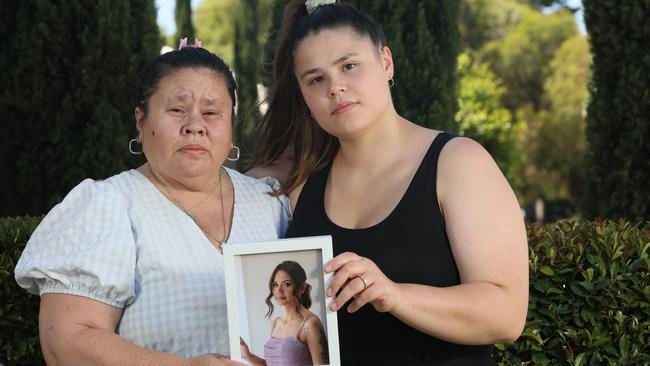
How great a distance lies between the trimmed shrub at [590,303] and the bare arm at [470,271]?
112cm

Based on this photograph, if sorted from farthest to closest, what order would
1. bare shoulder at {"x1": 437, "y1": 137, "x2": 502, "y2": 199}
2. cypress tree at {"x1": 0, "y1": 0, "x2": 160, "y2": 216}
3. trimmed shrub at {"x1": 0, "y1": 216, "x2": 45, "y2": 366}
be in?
cypress tree at {"x1": 0, "y1": 0, "x2": 160, "y2": 216} → trimmed shrub at {"x1": 0, "y1": 216, "x2": 45, "y2": 366} → bare shoulder at {"x1": 437, "y1": 137, "x2": 502, "y2": 199}

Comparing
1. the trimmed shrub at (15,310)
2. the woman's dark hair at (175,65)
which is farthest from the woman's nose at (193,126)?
the trimmed shrub at (15,310)

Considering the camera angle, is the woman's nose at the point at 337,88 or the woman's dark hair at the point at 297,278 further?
the woman's nose at the point at 337,88

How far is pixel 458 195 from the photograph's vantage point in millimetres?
2752

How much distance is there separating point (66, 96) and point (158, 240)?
387cm

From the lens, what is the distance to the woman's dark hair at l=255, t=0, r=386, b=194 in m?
3.10

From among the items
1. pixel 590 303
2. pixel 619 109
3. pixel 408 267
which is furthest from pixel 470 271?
pixel 619 109

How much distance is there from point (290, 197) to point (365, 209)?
44 cm

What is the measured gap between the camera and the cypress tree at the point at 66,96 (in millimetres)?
6379

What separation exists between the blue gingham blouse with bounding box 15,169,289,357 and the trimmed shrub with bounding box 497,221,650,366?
1.54 m

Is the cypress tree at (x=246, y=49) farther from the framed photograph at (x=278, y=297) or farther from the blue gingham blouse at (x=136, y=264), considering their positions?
the framed photograph at (x=278, y=297)

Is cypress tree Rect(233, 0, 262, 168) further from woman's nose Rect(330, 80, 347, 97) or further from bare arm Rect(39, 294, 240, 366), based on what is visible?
bare arm Rect(39, 294, 240, 366)

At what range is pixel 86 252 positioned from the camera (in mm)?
2674

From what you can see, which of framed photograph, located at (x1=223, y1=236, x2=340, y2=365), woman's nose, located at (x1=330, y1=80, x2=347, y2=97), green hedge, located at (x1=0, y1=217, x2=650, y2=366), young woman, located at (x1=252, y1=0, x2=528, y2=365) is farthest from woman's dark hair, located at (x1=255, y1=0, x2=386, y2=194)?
green hedge, located at (x1=0, y1=217, x2=650, y2=366)
